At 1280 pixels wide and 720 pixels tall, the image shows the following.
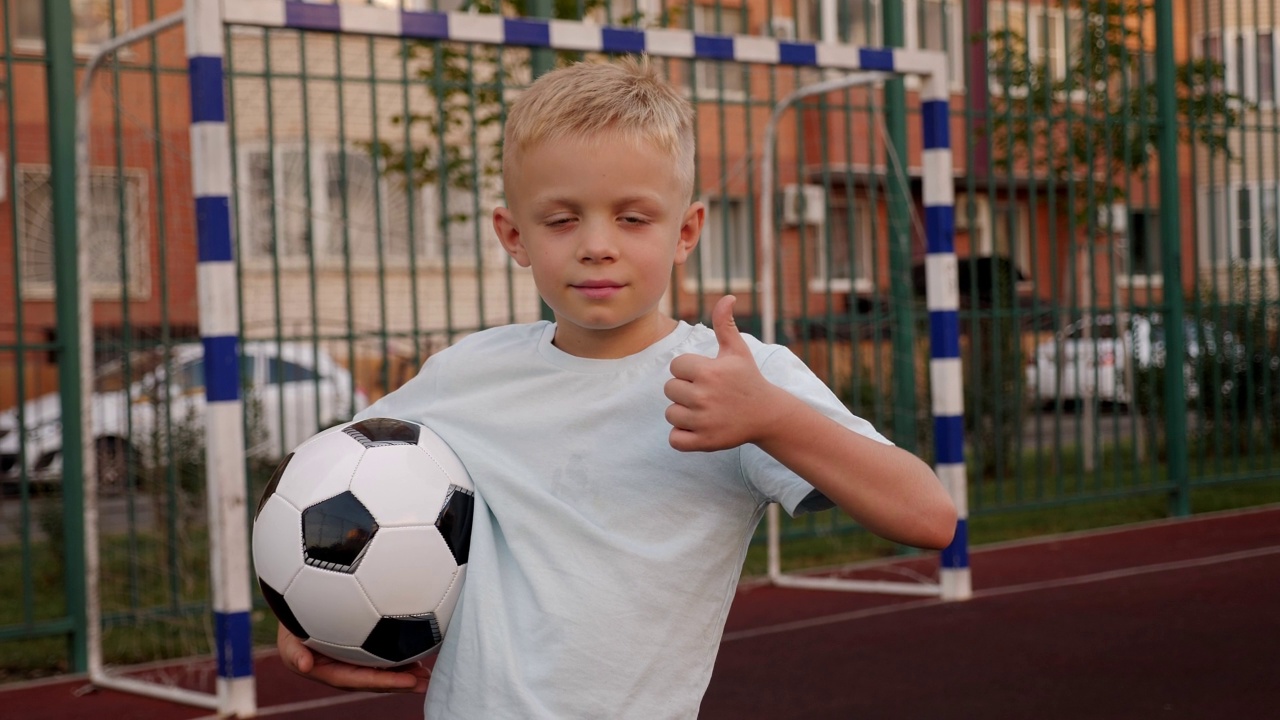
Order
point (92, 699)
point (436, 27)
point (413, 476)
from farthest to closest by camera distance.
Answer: point (92, 699) < point (436, 27) < point (413, 476)

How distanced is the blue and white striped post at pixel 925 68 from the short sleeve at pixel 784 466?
11.0ft

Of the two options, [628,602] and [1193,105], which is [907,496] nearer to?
[628,602]

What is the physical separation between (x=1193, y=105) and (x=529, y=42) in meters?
6.38

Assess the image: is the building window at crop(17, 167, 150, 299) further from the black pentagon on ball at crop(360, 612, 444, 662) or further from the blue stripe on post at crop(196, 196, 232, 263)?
the black pentagon on ball at crop(360, 612, 444, 662)

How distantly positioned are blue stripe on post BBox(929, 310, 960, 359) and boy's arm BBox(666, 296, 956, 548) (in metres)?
4.47

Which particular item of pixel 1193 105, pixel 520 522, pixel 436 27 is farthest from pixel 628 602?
pixel 1193 105

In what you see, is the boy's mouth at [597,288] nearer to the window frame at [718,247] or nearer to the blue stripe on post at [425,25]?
the blue stripe on post at [425,25]

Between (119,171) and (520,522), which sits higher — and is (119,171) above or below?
above

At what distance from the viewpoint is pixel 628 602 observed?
1.71m

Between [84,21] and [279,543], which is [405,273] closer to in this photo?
[84,21]

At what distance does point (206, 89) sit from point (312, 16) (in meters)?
0.43

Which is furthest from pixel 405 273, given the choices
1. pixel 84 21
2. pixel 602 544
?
pixel 602 544

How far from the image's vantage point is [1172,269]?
9.42 m

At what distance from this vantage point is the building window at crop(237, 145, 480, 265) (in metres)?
8.98
